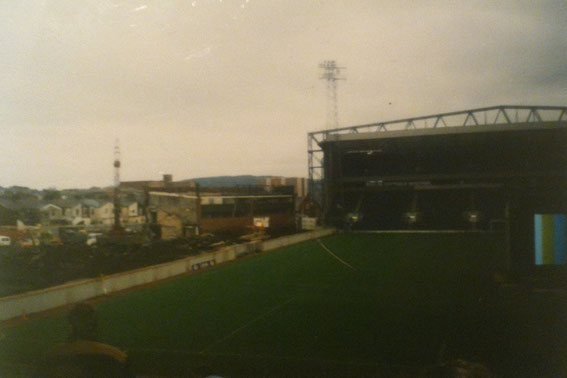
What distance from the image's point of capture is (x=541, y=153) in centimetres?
2702

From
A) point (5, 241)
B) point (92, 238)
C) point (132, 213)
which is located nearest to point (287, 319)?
point (92, 238)

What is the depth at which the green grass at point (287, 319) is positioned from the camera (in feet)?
19.0

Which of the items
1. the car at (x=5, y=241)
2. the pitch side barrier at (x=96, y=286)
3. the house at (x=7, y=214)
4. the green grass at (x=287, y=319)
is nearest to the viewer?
the green grass at (x=287, y=319)

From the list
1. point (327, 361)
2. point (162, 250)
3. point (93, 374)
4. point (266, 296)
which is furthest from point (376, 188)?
point (93, 374)

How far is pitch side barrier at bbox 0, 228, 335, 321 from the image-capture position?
28.0 feet

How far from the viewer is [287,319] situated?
322 inches

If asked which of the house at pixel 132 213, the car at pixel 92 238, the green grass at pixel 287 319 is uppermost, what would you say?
the house at pixel 132 213

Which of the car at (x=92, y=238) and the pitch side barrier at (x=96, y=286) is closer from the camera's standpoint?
the pitch side barrier at (x=96, y=286)

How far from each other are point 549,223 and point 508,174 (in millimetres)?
22167

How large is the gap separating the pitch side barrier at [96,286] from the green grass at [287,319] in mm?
501

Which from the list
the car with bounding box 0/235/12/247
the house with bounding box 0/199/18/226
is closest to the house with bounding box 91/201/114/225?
the car with bounding box 0/235/12/247

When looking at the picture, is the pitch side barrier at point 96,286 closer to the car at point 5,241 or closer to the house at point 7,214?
the house at point 7,214

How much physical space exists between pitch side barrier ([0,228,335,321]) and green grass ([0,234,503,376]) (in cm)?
50

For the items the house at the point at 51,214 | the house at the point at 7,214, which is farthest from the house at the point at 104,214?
the house at the point at 7,214
